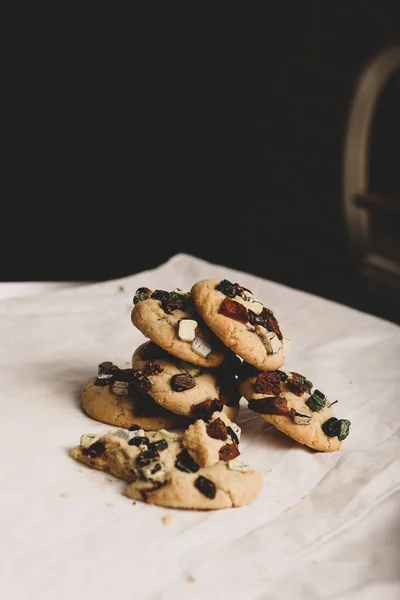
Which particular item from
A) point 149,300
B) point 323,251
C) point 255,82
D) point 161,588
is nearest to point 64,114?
point 255,82

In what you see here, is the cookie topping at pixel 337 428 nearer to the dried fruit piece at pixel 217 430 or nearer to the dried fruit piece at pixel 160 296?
the dried fruit piece at pixel 217 430

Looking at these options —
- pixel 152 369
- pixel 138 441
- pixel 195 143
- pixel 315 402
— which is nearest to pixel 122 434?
pixel 138 441

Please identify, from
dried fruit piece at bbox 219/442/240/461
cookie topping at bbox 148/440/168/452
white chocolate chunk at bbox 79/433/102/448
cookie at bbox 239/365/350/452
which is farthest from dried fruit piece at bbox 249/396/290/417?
white chocolate chunk at bbox 79/433/102/448

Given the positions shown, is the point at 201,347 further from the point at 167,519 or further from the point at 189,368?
the point at 167,519

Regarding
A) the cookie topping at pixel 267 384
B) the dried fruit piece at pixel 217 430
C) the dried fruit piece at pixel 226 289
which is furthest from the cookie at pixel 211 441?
the dried fruit piece at pixel 226 289

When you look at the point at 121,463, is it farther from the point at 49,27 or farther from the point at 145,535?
the point at 49,27

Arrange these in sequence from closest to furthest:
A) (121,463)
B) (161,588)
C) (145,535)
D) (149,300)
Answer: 1. (161,588)
2. (145,535)
3. (121,463)
4. (149,300)
